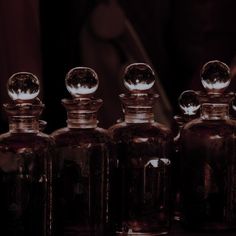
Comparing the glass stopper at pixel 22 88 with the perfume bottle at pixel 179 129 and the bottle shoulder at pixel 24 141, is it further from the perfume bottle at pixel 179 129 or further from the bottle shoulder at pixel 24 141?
the perfume bottle at pixel 179 129

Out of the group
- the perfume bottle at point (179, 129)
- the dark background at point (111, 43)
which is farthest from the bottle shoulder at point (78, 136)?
the dark background at point (111, 43)

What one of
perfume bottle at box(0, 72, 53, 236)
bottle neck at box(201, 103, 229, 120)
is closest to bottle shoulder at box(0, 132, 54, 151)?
perfume bottle at box(0, 72, 53, 236)

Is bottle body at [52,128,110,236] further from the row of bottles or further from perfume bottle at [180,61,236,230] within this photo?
perfume bottle at [180,61,236,230]

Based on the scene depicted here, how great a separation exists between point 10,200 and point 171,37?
3.10ft

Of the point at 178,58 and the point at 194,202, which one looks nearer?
the point at 194,202

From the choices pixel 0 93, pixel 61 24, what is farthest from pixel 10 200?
pixel 61 24

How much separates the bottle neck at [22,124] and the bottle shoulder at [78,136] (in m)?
0.03

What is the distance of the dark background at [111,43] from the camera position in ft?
4.31

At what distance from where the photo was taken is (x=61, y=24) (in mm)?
1437

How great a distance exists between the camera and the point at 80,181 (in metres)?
0.78

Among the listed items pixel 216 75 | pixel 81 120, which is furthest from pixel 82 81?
pixel 216 75

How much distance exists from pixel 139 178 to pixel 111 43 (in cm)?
64

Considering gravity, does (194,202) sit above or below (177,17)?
below

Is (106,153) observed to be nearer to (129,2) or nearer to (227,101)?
(227,101)
